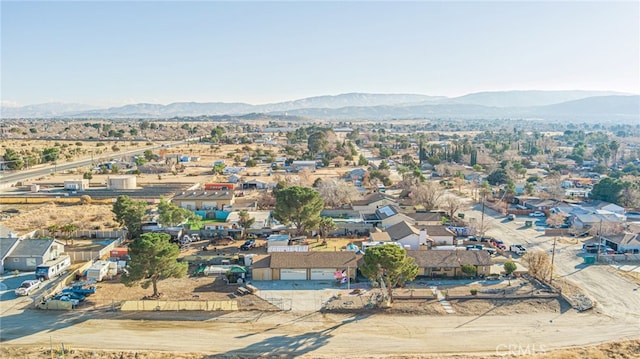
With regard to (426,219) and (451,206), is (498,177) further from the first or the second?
(426,219)

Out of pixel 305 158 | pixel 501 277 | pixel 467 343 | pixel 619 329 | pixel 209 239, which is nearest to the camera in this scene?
pixel 467 343

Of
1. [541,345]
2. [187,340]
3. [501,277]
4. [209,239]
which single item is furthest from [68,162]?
Result: [541,345]

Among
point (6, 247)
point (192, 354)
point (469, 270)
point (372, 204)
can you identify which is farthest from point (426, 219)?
point (6, 247)

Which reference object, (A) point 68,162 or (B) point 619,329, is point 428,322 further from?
(A) point 68,162

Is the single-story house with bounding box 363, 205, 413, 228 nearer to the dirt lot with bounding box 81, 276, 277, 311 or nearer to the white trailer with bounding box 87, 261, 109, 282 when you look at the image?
the dirt lot with bounding box 81, 276, 277, 311

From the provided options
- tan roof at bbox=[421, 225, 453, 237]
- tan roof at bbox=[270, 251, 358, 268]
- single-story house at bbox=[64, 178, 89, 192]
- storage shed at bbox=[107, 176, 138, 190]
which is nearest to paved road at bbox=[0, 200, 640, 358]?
tan roof at bbox=[270, 251, 358, 268]

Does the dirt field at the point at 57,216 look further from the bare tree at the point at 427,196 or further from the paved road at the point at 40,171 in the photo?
the bare tree at the point at 427,196
